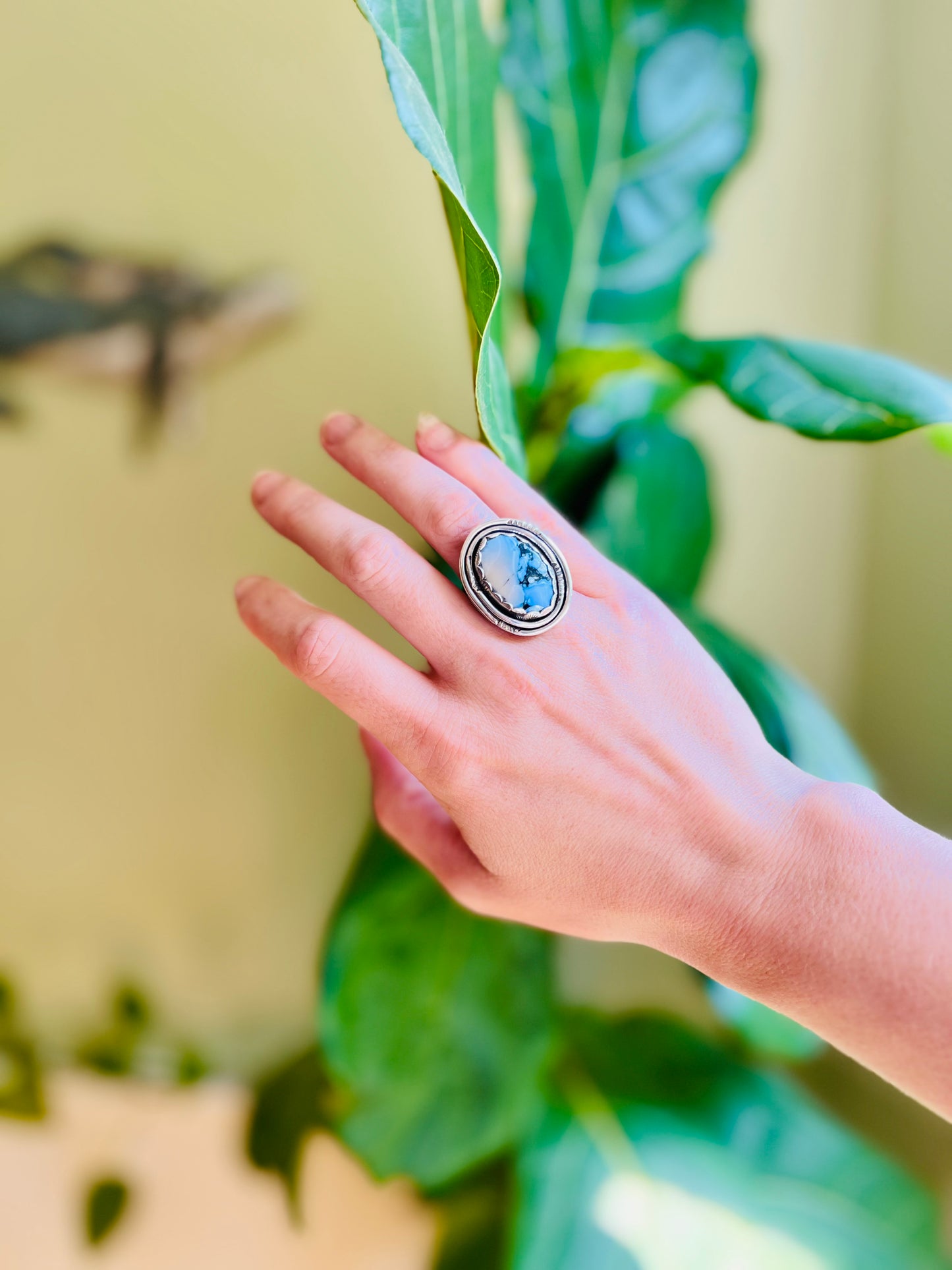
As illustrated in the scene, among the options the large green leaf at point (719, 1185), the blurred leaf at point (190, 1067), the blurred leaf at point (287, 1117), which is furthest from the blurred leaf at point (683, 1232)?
the blurred leaf at point (190, 1067)

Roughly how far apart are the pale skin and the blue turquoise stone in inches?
0.9

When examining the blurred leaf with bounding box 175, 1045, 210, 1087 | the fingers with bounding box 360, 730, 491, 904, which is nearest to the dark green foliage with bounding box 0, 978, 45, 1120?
the blurred leaf with bounding box 175, 1045, 210, 1087

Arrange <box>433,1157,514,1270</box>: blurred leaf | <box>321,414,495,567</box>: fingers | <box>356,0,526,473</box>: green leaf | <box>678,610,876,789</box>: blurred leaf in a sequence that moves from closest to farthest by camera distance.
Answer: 1. <box>356,0,526,473</box>: green leaf
2. <box>321,414,495,567</box>: fingers
3. <box>678,610,876,789</box>: blurred leaf
4. <box>433,1157,514,1270</box>: blurred leaf

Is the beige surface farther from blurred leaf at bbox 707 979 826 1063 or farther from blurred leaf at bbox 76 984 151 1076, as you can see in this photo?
blurred leaf at bbox 707 979 826 1063

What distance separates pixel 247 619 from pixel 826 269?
2.78 ft

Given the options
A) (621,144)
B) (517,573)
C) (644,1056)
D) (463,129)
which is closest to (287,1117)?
(644,1056)

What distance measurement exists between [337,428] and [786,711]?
0.40m

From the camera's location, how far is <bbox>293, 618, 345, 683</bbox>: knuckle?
0.47m

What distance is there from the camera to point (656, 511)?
780 millimetres

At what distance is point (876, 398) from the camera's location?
49 cm

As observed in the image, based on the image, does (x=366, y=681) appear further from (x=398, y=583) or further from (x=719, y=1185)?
(x=719, y=1185)

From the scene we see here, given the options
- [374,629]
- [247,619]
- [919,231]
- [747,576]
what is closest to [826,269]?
[919,231]

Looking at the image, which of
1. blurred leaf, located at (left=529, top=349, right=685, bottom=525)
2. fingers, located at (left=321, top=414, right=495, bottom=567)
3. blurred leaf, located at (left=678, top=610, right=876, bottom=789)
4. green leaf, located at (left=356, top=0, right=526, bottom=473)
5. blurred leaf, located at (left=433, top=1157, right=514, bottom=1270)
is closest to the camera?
green leaf, located at (left=356, top=0, right=526, bottom=473)

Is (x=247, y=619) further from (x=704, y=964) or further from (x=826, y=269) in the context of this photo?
(x=826, y=269)
